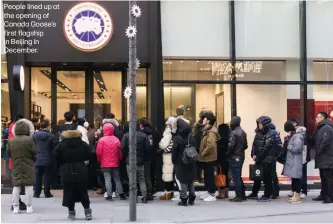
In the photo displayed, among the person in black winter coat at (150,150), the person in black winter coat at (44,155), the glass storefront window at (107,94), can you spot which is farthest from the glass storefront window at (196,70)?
the person in black winter coat at (44,155)

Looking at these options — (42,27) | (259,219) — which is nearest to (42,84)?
(42,27)

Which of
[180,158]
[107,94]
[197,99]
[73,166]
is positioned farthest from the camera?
[107,94]

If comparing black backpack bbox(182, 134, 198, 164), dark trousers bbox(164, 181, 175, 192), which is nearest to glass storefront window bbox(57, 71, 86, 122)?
dark trousers bbox(164, 181, 175, 192)

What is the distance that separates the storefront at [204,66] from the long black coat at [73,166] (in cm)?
393

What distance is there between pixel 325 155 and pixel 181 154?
3168mm

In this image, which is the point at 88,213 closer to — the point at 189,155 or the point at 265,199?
the point at 189,155

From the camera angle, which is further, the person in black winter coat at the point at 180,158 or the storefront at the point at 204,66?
the storefront at the point at 204,66

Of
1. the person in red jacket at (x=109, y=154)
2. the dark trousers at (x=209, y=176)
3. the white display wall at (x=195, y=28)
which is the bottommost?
the dark trousers at (x=209, y=176)

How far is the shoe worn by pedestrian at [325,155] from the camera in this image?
11.0 meters

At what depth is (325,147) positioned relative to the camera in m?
11.0

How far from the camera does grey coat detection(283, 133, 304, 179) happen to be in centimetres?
1112

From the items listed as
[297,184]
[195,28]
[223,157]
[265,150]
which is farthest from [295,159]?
[195,28]

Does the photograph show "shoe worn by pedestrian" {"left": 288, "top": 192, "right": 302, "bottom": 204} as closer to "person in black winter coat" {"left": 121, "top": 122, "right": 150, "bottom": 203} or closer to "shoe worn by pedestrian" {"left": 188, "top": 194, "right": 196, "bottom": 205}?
"shoe worn by pedestrian" {"left": 188, "top": 194, "right": 196, "bottom": 205}

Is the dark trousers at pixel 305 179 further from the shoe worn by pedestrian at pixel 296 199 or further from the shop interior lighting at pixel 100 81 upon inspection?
the shop interior lighting at pixel 100 81
